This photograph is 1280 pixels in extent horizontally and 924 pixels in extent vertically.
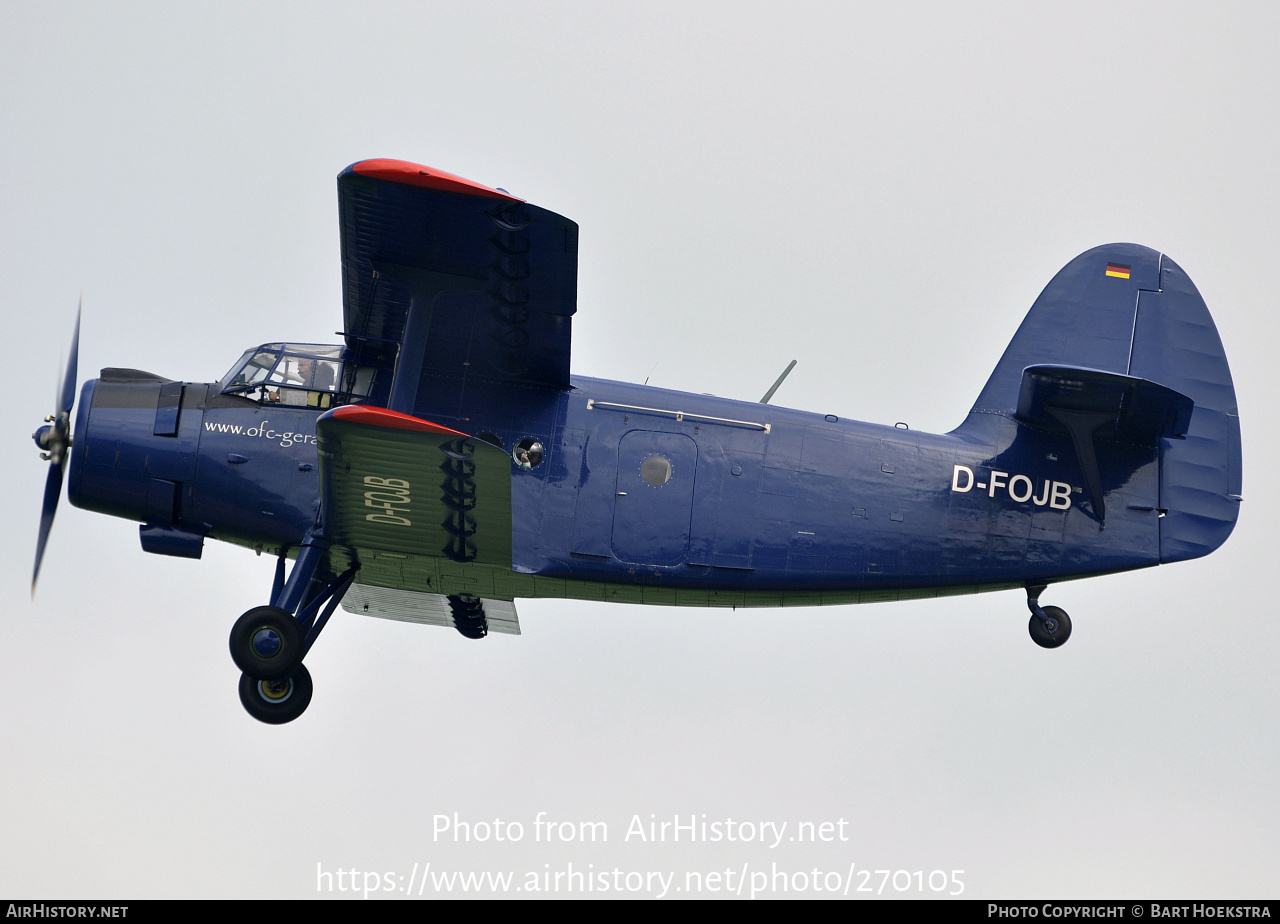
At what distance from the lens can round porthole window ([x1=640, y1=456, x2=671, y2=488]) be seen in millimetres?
9664

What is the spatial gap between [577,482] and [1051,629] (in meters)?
3.92

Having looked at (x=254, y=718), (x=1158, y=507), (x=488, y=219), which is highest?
(x=488, y=219)

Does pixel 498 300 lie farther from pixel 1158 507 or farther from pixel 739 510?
pixel 1158 507

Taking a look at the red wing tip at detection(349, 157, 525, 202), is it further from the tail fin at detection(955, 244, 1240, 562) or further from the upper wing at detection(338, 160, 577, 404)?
the tail fin at detection(955, 244, 1240, 562)

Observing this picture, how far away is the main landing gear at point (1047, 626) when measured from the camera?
1026cm

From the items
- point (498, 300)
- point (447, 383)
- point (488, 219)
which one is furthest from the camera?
point (447, 383)

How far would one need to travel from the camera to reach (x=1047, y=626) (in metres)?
10.3

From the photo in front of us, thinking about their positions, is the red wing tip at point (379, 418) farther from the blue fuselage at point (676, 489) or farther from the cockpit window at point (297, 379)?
the cockpit window at point (297, 379)

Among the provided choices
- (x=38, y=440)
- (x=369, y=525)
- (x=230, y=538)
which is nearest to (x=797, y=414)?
(x=369, y=525)

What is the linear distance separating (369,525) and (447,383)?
123 centimetres

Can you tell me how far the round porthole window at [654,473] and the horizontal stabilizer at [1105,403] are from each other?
2771mm

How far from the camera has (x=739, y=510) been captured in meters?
9.75

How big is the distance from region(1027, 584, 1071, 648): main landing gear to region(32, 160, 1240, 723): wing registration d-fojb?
19 mm

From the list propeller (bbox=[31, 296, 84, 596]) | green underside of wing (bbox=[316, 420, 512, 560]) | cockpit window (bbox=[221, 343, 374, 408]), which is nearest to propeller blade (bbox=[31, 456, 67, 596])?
propeller (bbox=[31, 296, 84, 596])
